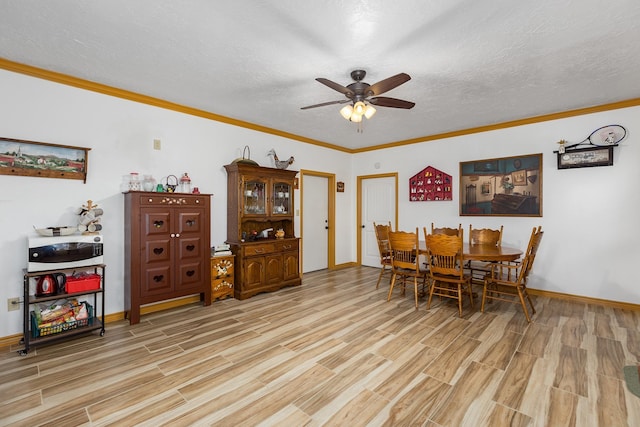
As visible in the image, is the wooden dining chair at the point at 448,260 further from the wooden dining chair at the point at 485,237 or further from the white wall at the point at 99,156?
the white wall at the point at 99,156

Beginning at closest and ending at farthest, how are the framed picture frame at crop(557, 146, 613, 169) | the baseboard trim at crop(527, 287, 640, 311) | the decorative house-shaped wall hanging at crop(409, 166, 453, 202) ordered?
the baseboard trim at crop(527, 287, 640, 311)
the framed picture frame at crop(557, 146, 613, 169)
the decorative house-shaped wall hanging at crop(409, 166, 453, 202)

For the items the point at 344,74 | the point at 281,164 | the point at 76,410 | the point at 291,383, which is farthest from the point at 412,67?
the point at 76,410

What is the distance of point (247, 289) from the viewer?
167 inches

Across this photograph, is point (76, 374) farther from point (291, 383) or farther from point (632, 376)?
point (632, 376)

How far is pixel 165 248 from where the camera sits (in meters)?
3.53

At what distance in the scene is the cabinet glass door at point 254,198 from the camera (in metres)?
4.41

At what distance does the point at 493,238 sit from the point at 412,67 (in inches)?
113

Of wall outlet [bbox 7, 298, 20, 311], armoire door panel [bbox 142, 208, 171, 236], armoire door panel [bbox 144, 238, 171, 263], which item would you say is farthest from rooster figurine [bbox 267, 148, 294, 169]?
wall outlet [bbox 7, 298, 20, 311]

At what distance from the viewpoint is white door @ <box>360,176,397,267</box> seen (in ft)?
20.3

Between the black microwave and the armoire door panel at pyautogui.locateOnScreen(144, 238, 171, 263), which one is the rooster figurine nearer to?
the armoire door panel at pyautogui.locateOnScreen(144, 238, 171, 263)

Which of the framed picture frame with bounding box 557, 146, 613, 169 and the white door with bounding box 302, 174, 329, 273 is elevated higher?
the framed picture frame with bounding box 557, 146, 613, 169

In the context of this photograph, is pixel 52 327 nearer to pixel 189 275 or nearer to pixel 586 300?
pixel 189 275

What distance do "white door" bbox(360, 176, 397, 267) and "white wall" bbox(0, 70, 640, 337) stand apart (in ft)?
3.22

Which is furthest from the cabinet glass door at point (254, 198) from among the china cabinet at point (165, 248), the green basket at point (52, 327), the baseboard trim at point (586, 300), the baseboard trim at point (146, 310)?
the baseboard trim at point (586, 300)
